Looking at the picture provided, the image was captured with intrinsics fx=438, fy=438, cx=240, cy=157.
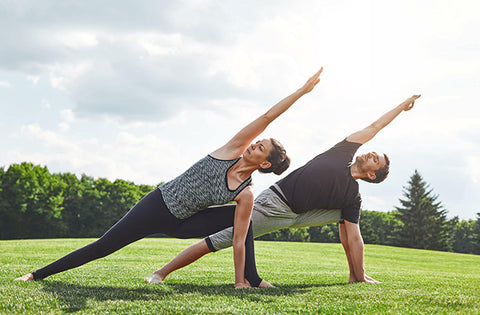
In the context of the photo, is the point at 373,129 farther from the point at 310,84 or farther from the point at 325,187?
the point at 310,84

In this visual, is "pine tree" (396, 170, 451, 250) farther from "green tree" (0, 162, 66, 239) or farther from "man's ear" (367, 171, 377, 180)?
"man's ear" (367, 171, 377, 180)

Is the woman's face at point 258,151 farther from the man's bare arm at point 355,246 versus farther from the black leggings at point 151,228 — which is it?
the man's bare arm at point 355,246

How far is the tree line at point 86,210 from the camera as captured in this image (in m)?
44.7

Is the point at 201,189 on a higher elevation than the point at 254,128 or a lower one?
lower

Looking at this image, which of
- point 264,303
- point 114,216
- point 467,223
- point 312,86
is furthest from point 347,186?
point 467,223

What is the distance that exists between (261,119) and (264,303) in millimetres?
1922

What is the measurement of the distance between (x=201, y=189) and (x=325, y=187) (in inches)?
70.7

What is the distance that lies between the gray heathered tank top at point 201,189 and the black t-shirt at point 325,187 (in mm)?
1041

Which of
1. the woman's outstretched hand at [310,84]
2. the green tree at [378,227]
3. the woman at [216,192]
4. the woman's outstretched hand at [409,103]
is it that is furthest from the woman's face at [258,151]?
the green tree at [378,227]

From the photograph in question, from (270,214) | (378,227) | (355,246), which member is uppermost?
(270,214)

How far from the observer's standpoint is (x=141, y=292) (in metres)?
4.61

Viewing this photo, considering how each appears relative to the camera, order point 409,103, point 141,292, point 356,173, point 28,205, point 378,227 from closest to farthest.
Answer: point 141,292 < point 356,173 < point 409,103 < point 28,205 < point 378,227

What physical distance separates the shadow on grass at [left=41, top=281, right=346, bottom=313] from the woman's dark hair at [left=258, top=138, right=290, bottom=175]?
1351mm

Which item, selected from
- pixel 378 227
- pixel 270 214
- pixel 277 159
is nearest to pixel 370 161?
pixel 270 214
